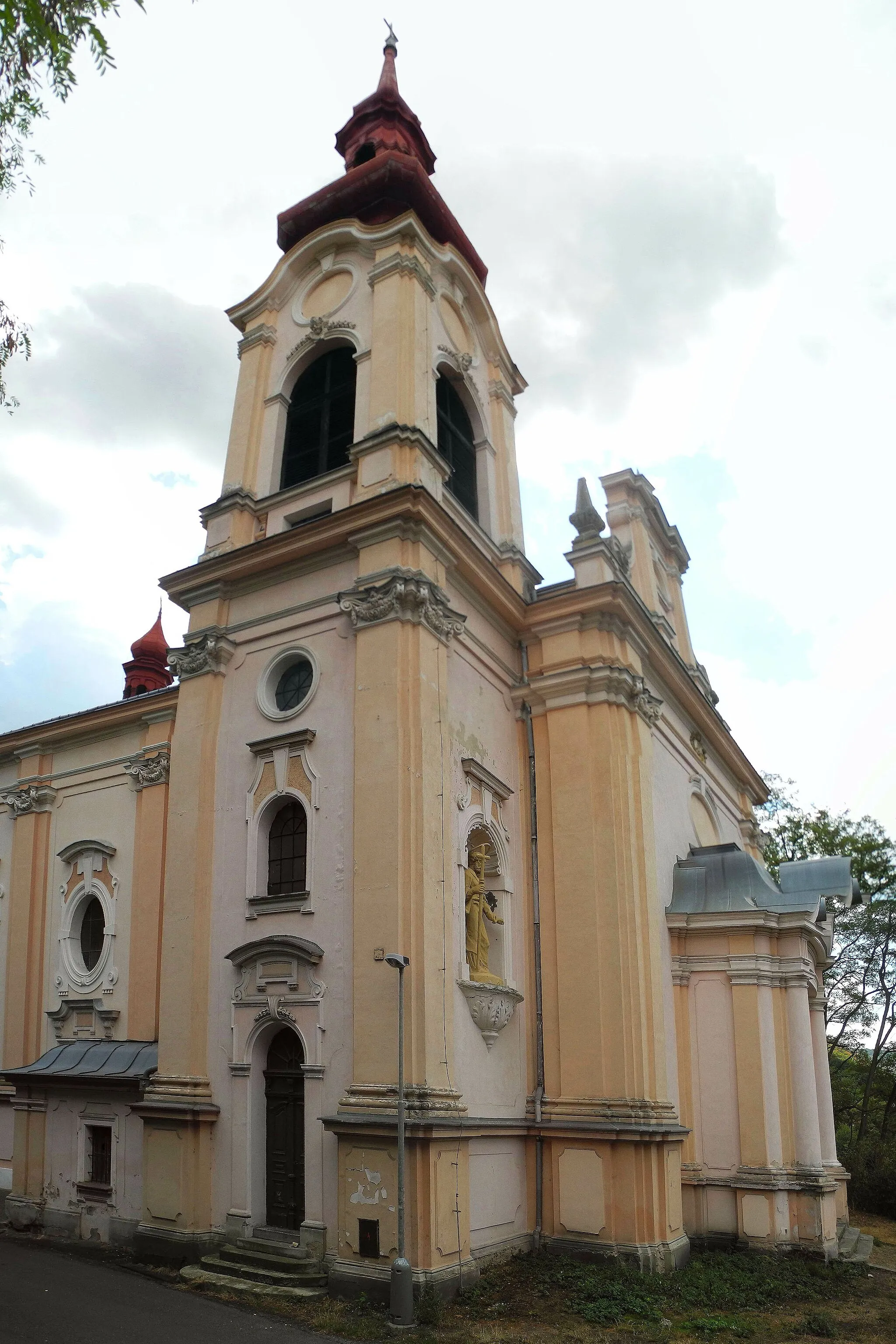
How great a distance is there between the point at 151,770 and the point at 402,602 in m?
7.54

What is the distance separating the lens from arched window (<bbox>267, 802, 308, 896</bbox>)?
14250 millimetres

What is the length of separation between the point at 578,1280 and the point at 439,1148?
8.98ft

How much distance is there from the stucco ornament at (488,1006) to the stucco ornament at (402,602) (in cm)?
472

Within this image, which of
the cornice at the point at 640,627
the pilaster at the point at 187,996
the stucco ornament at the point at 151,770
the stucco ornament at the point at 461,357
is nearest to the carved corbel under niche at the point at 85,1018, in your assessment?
the pilaster at the point at 187,996

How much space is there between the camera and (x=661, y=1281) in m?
12.8

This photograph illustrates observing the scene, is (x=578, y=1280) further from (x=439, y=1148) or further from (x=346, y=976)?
(x=346, y=976)

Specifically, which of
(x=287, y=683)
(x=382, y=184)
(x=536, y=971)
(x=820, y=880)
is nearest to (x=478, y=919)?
(x=536, y=971)

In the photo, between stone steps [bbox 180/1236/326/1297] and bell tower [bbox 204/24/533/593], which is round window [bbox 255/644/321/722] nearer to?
bell tower [bbox 204/24/533/593]

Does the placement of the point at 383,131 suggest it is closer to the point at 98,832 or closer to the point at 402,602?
the point at 402,602

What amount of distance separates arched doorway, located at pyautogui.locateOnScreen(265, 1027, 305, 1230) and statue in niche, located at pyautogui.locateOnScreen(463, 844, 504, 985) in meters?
2.60

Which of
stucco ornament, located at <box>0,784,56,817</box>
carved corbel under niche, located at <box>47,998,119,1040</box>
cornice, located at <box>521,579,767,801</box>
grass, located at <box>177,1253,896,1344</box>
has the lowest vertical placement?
grass, located at <box>177,1253,896,1344</box>

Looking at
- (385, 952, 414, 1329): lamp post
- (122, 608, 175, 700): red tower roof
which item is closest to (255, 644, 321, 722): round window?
(385, 952, 414, 1329): lamp post

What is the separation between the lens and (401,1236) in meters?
10.8

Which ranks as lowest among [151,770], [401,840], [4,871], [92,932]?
[92,932]
